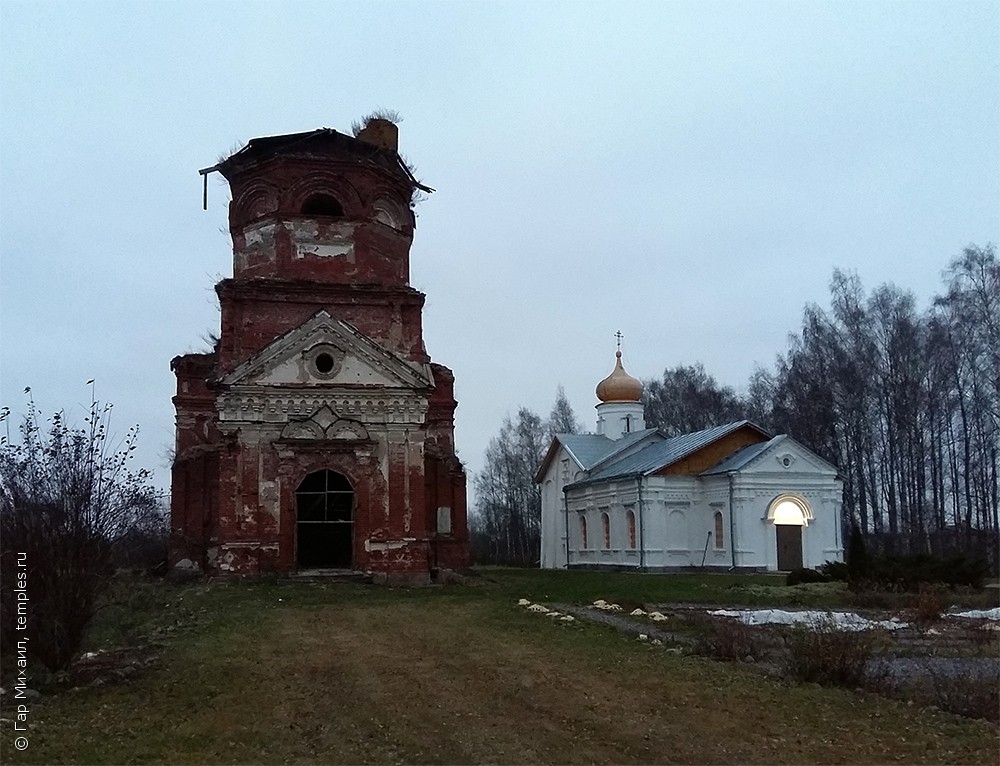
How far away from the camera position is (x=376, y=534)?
22.5 meters

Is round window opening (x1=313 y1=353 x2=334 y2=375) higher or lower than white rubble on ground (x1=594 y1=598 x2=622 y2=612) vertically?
higher

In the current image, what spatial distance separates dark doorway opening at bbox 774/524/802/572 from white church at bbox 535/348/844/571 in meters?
0.04

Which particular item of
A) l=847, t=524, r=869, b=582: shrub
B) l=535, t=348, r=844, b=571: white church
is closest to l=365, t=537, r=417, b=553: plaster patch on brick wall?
l=847, t=524, r=869, b=582: shrub

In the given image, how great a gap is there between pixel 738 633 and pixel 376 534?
1253 centimetres

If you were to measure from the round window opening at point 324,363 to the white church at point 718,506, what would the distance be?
16.6 metres

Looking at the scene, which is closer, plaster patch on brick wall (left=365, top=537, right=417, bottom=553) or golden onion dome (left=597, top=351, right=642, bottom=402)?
plaster patch on brick wall (left=365, top=537, right=417, bottom=553)

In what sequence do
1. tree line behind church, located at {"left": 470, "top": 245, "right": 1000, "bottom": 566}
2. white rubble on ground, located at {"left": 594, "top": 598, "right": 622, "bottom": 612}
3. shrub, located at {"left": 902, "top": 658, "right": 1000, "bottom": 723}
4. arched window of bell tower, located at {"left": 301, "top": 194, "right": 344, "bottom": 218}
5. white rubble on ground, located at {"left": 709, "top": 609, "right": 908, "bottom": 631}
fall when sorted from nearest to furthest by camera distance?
shrub, located at {"left": 902, "top": 658, "right": 1000, "bottom": 723} < white rubble on ground, located at {"left": 709, "top": 609, "right": 908, "bottom": 631} < white rubble on ground, located at {"left": 594, "top": 598, "right": 622, "bottom": 612} < arched window of bell tower, located at {"left": 301, "top": 194, "right": 344, "bottom": 218} < tree line behind church, located at {"left": 470, "top": 245, "right": 1000, "bottom": 566}

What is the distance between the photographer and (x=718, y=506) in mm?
35625

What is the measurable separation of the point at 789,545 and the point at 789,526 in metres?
0.67

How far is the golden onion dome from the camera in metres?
47.2

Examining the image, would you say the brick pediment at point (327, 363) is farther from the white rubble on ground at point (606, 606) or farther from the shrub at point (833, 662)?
the shrub at point (833, 662)

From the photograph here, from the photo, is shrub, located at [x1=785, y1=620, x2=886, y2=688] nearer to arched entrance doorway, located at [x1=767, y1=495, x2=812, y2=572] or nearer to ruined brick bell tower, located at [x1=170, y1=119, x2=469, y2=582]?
ruined brick bell tower, located at [x1=170, y1=119, x2=469, y2=582]

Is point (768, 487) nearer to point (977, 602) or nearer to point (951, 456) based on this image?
point (951, 456)

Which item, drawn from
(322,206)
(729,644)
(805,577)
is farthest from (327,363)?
(729,644)
